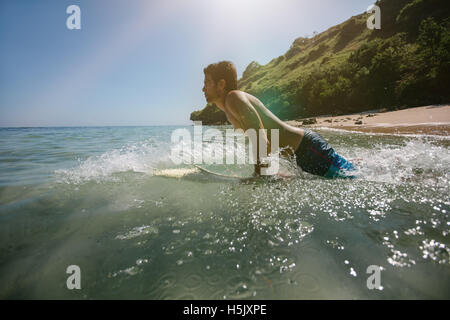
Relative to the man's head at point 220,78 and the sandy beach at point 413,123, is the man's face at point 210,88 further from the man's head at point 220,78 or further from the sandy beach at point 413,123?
the sandy beach at point 413,123

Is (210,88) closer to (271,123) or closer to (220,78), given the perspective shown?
(220,78)

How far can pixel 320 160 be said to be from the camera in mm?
2875

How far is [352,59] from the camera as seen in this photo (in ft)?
122

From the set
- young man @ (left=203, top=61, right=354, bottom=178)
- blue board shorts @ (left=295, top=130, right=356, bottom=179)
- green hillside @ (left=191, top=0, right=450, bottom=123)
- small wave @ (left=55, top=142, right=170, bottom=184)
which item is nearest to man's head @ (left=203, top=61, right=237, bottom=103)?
young man @ (left=203, top=61, right=354, bottom=178)

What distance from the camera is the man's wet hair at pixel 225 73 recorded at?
2984 mm

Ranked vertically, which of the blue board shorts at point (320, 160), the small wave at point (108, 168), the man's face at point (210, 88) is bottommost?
the small wave at point (108, 168)

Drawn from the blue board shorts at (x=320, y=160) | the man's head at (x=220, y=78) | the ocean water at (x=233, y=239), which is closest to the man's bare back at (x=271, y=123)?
the blue board shorts at (x=320, y=160)

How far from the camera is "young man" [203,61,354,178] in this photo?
9.32 ft

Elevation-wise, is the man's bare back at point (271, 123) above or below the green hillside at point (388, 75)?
below

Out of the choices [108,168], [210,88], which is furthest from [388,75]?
[108,168]

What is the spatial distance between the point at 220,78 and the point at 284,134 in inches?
50.4

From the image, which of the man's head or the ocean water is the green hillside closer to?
the man's head

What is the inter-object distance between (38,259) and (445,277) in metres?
2.38

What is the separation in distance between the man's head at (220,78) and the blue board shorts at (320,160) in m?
1.38
